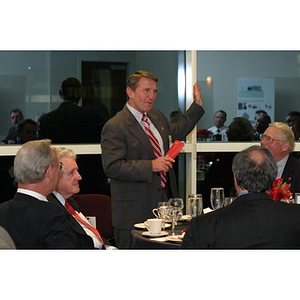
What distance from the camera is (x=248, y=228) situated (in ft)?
8.19

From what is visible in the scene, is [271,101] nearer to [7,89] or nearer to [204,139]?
[204,139]

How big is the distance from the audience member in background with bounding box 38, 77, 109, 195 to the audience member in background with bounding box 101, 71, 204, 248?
1.15 metres

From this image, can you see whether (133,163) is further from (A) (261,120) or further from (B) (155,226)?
(A) (261,120)

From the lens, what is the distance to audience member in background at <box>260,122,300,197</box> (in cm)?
438

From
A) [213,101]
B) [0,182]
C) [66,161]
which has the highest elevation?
[213,101]

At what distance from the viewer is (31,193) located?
8.89 ft

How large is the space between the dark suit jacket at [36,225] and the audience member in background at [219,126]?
354cm

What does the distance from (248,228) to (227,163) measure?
11.7ft

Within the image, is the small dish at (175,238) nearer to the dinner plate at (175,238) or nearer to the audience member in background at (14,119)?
the dinner plate at (175,238)

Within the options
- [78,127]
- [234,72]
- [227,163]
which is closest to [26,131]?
[78,127]

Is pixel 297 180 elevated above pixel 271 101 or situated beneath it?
situated beneath
